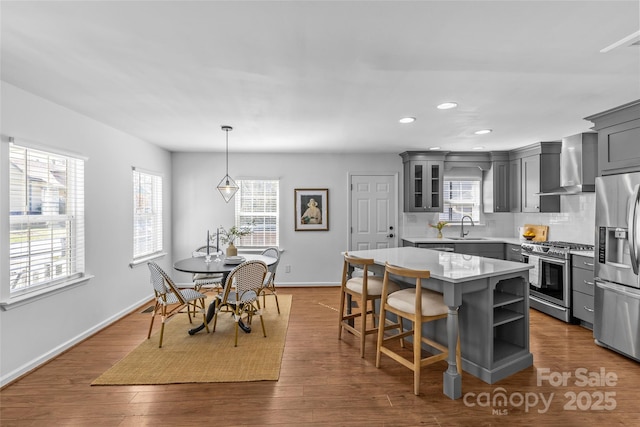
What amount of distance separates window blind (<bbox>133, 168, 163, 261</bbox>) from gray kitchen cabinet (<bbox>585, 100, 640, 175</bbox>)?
558 cm

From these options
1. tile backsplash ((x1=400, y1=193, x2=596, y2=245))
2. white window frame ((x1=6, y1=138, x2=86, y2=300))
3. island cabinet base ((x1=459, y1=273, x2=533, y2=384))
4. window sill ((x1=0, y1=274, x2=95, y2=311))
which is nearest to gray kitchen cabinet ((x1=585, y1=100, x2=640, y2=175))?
tile backsplash ((x1=400, y1=193, x2=596, y2=245))

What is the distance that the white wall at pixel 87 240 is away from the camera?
261cm

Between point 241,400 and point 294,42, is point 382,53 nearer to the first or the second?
point 294,42

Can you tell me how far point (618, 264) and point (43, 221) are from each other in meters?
5.37

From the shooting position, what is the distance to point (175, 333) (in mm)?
3596

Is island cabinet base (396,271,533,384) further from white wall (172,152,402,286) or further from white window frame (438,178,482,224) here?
white window frame (438,178,482,224)

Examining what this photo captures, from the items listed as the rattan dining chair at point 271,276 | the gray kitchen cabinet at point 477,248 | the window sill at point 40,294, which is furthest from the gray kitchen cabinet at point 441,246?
the window sill at point 40,294

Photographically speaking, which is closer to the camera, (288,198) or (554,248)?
(554,248)

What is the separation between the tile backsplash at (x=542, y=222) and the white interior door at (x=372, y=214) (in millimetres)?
264

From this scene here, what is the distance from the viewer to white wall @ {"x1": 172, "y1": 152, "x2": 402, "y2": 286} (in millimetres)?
5691

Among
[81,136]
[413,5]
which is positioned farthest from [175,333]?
[413,5]

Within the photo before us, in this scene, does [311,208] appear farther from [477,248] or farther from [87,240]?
[87,240]

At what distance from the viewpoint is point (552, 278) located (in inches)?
161

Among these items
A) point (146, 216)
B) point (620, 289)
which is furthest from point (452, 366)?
point (146, 216)
